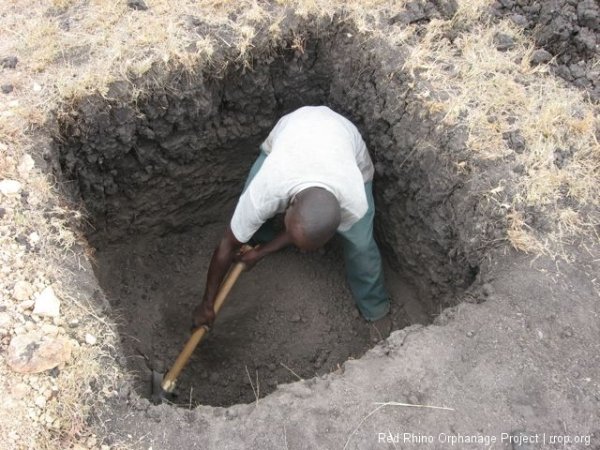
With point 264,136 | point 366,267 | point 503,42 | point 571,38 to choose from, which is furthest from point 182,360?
point 571,38

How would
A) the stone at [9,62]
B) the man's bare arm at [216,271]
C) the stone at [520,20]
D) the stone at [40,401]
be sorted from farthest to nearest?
the stone at [520,20] → the stone at [9,62] → the man's bare arm at [216,271] → the stone at [40,401]

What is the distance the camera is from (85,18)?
3328 mm

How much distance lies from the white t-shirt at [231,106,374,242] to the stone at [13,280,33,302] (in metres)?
0.99

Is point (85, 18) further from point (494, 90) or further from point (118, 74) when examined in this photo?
point (494, 90)

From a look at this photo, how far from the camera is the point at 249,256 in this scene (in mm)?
3129

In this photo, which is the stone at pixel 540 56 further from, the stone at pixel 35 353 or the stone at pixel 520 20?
the stone at pixel 35 353

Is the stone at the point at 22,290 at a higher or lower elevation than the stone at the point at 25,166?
lower

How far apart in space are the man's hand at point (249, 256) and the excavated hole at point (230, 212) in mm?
680

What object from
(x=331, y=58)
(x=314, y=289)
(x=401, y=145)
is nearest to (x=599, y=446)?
(x=401, y=145)

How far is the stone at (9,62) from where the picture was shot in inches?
122

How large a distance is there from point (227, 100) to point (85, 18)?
955 millimetres

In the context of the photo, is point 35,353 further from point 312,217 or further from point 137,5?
point 137,5

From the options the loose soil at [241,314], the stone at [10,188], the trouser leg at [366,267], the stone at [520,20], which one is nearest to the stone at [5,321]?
the stone at [10,188]

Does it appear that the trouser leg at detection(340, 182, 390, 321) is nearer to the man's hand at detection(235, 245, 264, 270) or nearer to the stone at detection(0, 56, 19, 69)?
the man's hand at detection(235, 245, 264, 270)
